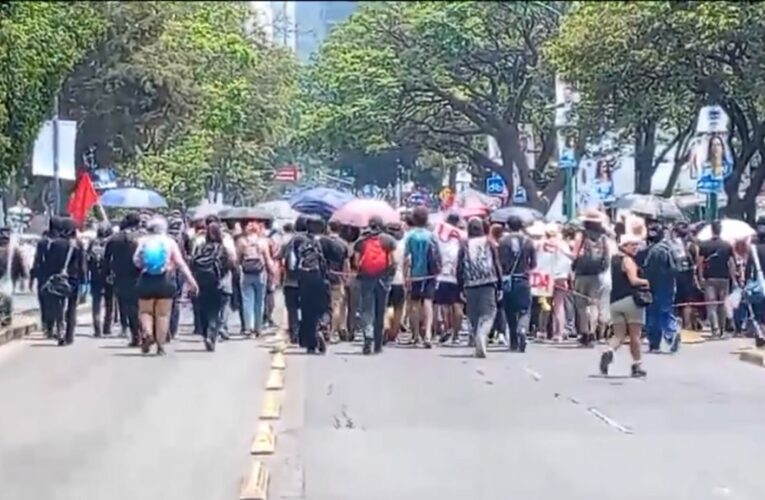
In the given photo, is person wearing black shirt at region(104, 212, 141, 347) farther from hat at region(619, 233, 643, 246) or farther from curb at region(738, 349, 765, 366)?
curb at region(738, 349, 765, 366)

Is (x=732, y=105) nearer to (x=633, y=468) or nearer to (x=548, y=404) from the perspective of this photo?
(x=548, y=404)

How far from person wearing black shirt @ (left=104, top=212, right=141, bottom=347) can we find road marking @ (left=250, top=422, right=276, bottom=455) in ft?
28.2

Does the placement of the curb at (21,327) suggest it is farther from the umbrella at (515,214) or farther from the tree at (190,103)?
the umbrella at (515,214)

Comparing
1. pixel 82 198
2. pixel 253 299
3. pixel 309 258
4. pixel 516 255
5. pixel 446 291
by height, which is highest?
pixel 82 198

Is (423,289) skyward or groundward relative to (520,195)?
groundward

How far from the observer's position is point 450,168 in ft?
86.7

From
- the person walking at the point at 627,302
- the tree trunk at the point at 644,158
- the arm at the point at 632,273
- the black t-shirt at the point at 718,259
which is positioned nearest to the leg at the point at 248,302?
the black t-shirt at the point at 718,259

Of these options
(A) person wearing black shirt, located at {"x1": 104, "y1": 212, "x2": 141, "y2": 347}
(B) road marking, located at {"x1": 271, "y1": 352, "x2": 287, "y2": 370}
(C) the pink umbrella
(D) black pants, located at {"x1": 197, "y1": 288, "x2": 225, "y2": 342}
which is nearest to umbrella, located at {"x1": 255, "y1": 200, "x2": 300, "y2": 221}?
(C) the pink umbrella

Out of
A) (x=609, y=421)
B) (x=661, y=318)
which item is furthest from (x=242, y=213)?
(x=609, y=421)

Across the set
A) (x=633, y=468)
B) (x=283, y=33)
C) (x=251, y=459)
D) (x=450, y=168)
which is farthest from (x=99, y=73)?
(x=633, y=468)

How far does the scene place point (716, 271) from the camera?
91.3 ft

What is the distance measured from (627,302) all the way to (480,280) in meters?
3.84

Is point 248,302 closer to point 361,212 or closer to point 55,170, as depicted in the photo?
point 361,212

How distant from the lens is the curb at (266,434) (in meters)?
12.6
